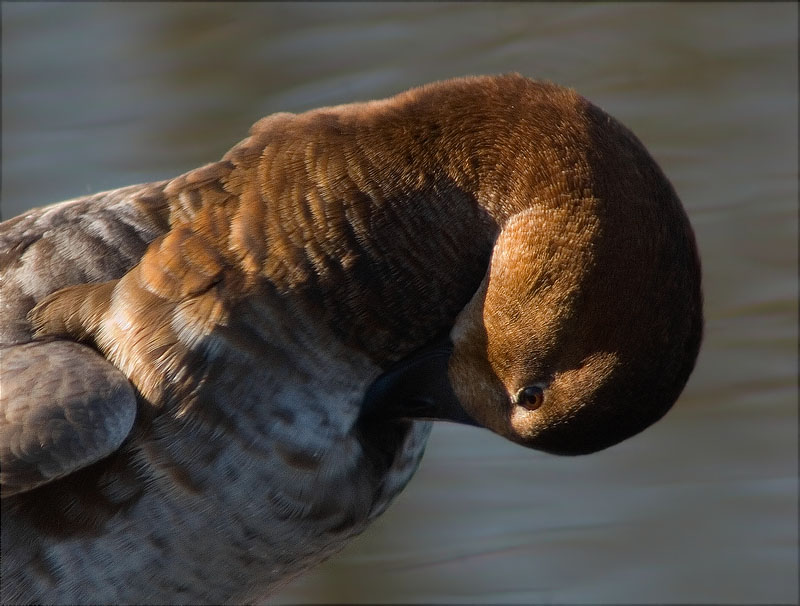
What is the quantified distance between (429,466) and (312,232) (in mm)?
2564

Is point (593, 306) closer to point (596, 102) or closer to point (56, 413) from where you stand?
point (56, 413)

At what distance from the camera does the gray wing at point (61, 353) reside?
3090mm

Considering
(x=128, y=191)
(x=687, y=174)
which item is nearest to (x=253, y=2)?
(x=687, y=174)

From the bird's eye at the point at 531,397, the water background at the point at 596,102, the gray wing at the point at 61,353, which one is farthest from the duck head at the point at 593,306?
the water background at the point at 596,102

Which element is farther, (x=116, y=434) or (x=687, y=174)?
(x=687, y=174)

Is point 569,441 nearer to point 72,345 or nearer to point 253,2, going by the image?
point 72,345

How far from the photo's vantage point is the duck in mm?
3148

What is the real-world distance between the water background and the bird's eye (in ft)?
6.64

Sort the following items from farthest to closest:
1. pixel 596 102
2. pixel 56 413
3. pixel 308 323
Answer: pixel 596 102 < pixel 308 323 < pixel 56 413

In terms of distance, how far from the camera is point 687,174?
22.5 feet

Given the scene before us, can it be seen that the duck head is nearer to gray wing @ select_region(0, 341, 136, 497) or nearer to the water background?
gray wing @ select_region(0, 341, 136, 497)

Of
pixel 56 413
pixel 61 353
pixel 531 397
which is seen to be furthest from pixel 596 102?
pixel 56 413

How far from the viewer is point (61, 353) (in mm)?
3215

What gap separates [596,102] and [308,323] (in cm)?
419
